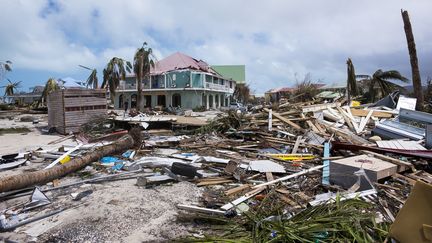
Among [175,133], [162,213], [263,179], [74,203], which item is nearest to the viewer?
[162,213]

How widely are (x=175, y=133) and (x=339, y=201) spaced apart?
9994 millimetres

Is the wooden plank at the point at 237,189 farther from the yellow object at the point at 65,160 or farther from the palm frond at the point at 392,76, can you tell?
the palm frond at the point at 392,76

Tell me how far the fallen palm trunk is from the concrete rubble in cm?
3

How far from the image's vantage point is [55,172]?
21.4 feet

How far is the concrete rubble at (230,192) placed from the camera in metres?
3.81

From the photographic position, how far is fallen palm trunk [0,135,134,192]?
214 inches

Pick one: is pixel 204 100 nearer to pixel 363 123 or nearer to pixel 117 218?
pixel 363 123

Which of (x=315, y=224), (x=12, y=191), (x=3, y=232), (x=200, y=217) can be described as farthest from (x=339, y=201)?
(x=12, y=191)

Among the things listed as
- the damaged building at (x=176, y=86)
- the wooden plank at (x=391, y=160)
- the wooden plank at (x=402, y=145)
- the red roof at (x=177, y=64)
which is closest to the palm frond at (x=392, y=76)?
the wooden plank at (x=402, y=145)

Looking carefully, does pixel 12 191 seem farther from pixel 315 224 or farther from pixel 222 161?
pixel 315 224

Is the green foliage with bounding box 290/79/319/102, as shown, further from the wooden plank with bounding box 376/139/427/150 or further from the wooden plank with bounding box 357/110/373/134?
the wooden plank with bounding box 376/139/427/150

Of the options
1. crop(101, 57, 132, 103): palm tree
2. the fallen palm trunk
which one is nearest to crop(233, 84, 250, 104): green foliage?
crop(101, 57, 132, 103): palm tree

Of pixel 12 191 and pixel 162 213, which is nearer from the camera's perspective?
pixel 162 213

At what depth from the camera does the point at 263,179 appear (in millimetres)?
6410
